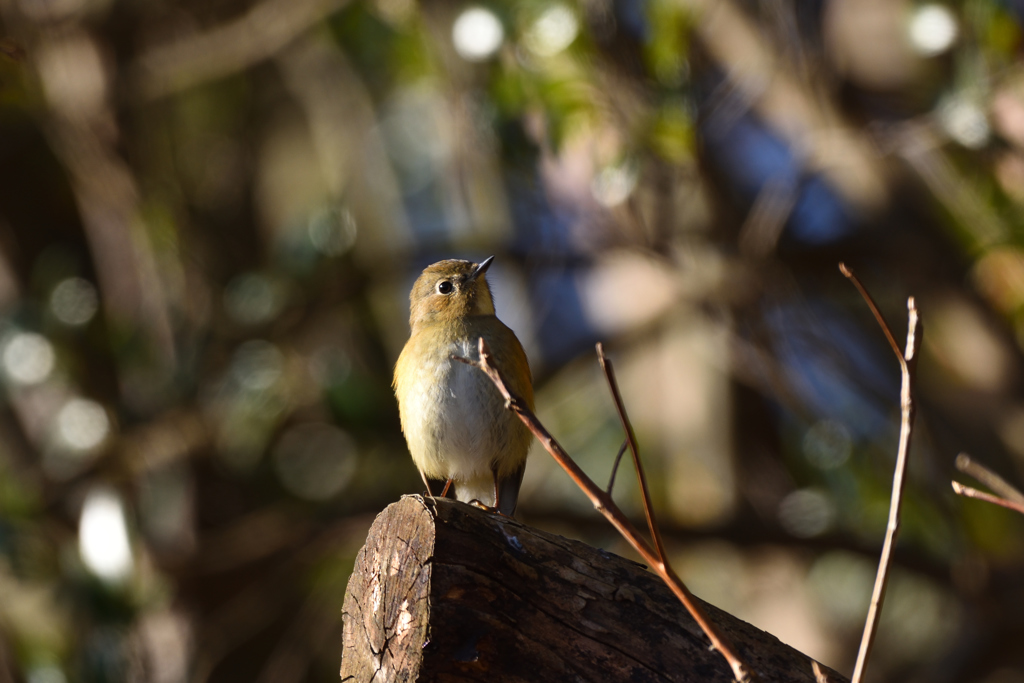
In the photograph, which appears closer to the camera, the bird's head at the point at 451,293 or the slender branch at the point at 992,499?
the slender branch at the point at 992,499

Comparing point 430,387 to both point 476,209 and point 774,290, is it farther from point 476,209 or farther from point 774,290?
point 476,209

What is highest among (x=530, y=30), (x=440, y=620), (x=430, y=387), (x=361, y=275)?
(x=530, y=30)

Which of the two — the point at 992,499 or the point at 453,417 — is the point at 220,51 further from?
the point at 992,499

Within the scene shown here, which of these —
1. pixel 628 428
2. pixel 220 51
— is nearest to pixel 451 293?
pixel 628 428

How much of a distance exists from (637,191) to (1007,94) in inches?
79.5

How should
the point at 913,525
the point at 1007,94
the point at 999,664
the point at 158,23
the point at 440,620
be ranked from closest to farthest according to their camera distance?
1. the point at 440,620
2. the point at 1007,94
3. the point at 999,664
4. the point at 913,525
5. the point at 158,23

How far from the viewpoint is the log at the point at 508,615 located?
7.33 ft

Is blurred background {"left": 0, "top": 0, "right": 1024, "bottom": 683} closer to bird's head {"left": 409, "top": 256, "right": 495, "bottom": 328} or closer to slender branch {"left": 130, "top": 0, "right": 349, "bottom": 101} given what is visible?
slender branch {"left": 130, "top": 0, "right": 349, "bottom": 101}

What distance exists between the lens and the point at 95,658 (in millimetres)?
5223

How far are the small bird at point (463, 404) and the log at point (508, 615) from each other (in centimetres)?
115

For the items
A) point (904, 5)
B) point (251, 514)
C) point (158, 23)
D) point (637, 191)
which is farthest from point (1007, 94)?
point (158, 23)

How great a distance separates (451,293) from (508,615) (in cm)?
215

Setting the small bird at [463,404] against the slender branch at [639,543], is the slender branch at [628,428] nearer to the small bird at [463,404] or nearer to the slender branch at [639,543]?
the slender branch at [639,543]

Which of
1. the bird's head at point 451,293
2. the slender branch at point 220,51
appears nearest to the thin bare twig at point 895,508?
the bird's head at point 451,293
